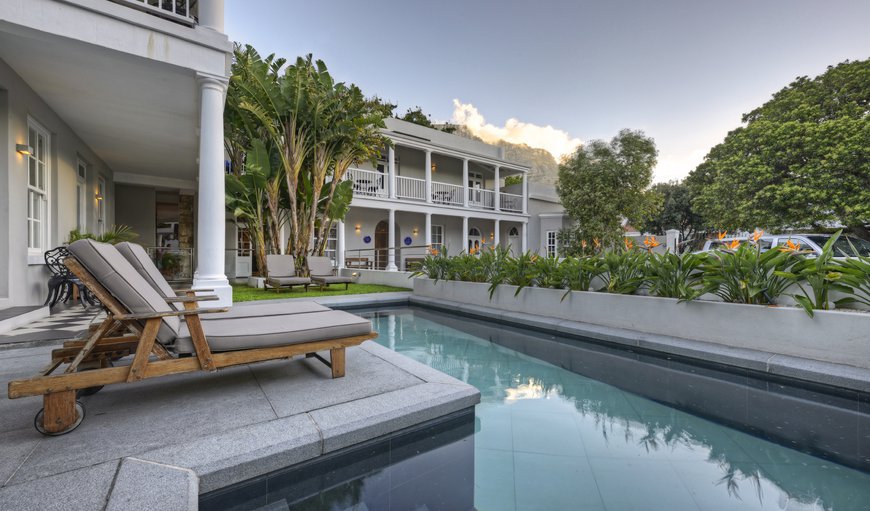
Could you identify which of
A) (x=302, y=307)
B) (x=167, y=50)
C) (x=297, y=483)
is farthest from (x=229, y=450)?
(x=167, y=50)

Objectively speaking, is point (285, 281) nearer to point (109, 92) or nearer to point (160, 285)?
point (109, 92)

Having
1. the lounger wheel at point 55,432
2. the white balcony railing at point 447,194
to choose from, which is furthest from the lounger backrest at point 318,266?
the white balcony railing at point 447,194

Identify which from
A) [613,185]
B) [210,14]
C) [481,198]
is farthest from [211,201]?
[613,185]

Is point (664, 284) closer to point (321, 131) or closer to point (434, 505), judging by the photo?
point (434, 505)

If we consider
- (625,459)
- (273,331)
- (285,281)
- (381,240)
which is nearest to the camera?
(625,459)

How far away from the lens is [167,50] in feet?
15.7

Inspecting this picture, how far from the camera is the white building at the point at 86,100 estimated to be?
4.30 meters

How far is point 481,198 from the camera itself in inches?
721

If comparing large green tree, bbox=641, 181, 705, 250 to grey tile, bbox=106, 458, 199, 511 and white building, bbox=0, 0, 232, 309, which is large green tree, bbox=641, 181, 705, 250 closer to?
white building, bbox=0, 0, 232, 309

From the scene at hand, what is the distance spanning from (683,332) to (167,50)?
7.17 m

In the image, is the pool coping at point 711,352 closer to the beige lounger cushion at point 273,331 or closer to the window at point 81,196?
the beige lounger cushion at point 273,331

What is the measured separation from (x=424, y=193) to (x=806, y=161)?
13853 millimetres

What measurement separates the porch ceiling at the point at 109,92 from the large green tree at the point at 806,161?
57.7ft

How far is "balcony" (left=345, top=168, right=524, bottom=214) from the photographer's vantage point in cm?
1445
